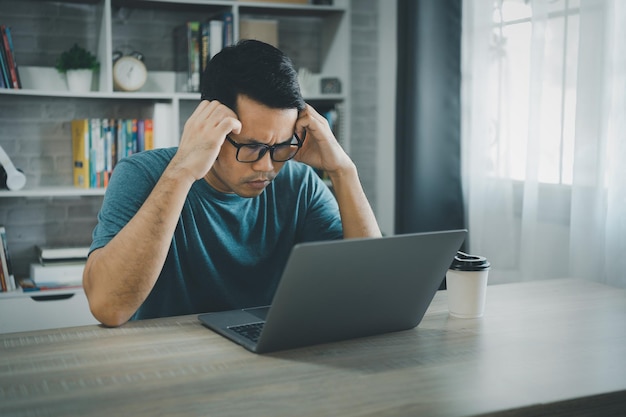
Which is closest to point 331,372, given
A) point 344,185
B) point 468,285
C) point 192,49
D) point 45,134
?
point 468,285

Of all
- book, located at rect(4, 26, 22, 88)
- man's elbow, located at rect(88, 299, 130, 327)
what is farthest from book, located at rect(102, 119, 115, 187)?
man's elbow, located at rect(88, 299, 130, 327)

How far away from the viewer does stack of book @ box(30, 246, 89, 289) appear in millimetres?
2896

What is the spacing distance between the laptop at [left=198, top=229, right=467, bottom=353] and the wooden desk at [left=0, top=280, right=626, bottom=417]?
0.09 feet

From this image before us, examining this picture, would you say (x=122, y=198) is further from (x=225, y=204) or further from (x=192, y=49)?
(x=192, y=49)

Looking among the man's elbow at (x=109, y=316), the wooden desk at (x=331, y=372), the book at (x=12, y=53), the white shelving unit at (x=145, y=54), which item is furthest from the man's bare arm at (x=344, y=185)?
the book at (x=12, y=53)

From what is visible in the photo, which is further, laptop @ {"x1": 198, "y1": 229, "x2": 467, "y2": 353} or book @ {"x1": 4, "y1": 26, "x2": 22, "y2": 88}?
book @ {"x1": 4, "y1": 26, "x2": 22, "y2": 88}

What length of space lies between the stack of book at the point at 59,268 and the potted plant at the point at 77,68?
65 centimetres

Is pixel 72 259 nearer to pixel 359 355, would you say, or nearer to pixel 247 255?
pixel 247 255

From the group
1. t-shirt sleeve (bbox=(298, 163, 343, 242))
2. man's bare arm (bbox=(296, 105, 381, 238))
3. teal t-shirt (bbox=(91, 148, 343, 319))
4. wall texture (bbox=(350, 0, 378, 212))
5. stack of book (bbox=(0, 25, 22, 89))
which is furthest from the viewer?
wall texture (bbox=(350, 0, 378, 212))

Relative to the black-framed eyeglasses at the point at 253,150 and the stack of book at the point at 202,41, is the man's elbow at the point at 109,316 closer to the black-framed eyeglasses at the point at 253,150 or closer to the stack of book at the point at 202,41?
the black-framed eyeglasses at the point at 253,150

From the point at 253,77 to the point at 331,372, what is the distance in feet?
2.48

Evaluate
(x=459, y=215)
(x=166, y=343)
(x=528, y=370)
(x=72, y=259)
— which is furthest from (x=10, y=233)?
(x=528, y=370)

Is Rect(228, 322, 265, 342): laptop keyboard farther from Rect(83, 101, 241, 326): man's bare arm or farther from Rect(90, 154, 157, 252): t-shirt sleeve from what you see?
Rect(90, 154, 157, 252): t-shirt sleeve

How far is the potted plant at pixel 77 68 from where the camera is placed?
2.95 m
